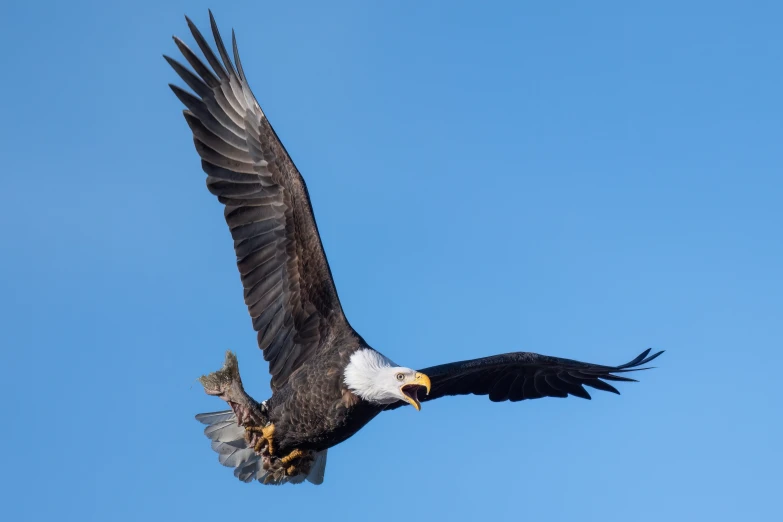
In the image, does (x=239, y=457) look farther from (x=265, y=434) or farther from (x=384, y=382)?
(x=384, y=382)

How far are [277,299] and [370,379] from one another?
113 centimetres

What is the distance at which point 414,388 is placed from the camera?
826cm

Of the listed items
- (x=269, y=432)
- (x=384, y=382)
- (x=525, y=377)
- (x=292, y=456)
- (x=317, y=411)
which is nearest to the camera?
(x=384, y=382)

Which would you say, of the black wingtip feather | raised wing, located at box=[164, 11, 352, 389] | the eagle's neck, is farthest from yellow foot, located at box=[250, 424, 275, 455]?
the black wingtip feather

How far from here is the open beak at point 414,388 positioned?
26.6 feet

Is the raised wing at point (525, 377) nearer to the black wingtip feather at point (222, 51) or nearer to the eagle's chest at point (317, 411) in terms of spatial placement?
the eagle's chest at point (317, 411)

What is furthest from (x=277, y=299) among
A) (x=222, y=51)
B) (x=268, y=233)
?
(x=222, y=51)

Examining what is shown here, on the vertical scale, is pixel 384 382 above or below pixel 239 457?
above

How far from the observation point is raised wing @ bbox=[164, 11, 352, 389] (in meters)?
8.73

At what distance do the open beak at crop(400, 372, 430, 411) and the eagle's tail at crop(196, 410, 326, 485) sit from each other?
1468 mm

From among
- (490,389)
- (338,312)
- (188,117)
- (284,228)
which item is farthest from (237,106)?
(490,389)

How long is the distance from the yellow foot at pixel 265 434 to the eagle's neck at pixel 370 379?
0.73 metres

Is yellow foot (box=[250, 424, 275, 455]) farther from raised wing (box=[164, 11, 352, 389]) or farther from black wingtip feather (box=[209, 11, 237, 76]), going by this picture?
black wingtip feather (box=[209, 11, 237, 76])

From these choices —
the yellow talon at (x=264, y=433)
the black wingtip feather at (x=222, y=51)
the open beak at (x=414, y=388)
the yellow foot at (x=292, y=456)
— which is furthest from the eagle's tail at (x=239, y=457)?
the black wingtip feather at (x=222, y=51)
